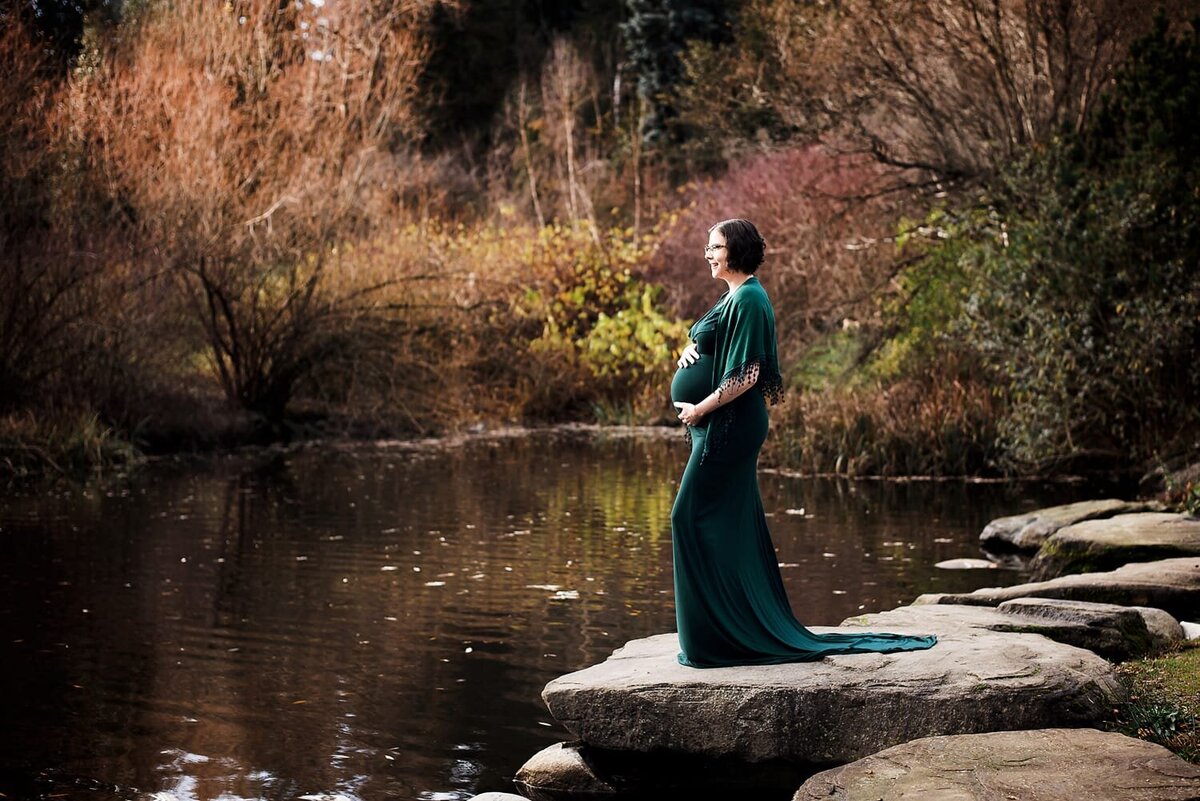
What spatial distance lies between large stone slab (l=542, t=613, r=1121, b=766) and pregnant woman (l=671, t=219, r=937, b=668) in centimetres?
17

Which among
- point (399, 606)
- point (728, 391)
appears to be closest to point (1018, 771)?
point (728, 391)

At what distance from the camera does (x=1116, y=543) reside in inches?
441

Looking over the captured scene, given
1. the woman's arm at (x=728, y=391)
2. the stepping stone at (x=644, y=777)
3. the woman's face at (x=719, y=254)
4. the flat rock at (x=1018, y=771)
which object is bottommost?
the stepping stone at (x=644, y=777)

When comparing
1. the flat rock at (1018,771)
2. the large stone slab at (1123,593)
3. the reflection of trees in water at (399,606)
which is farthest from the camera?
the large stone slab at (1123,593)

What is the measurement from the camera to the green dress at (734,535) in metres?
7.06

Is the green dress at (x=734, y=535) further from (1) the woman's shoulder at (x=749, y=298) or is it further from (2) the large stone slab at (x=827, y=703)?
(2) the large stone slab at (x=827, y=703)

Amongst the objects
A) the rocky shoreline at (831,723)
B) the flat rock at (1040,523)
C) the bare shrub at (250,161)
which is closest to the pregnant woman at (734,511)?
the rocky shoreline at (831,723)

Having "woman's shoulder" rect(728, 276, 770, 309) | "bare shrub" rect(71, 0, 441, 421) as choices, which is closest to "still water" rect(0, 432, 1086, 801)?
"woman's shoulder" rect(728, 276, 770, 309)

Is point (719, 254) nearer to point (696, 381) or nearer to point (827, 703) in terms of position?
point (696, 381)

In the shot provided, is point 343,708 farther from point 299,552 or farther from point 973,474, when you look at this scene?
point 973,474

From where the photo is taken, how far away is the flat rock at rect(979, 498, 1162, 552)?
43.3ft

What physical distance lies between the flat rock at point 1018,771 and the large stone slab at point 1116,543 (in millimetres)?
5156

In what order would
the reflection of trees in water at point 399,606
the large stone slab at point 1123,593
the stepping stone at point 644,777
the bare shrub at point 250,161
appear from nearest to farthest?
the stepping stone at point 644,777
the reflection of trees in water at point 399,606
the large stone slab at point 1123,593
the bare shrub at point 250,161

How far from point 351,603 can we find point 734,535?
477 centimetres
